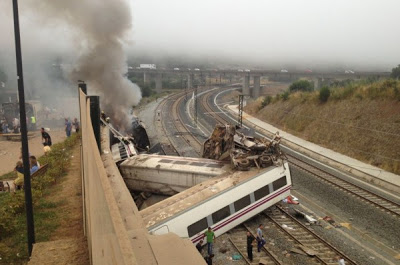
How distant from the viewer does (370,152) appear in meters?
25.1

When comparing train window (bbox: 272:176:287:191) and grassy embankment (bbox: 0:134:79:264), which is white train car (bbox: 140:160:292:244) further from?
grassy embankment (bbox: 0:134:79:264)

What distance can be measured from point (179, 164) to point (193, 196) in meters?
3.33

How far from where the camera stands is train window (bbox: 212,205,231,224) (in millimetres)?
13105

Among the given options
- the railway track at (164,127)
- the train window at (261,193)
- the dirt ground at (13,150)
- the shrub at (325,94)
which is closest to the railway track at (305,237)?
the train window at (261,193)

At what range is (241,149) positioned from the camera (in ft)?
57.2

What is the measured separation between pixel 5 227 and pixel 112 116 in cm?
2228

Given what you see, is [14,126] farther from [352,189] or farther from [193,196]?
[352,189]

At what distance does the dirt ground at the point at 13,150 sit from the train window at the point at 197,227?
13781 mm

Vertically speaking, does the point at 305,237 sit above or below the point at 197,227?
below

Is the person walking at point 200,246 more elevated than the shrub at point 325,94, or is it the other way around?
the shrub at point 325,94

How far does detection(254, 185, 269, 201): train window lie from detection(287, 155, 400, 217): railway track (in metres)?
6.04

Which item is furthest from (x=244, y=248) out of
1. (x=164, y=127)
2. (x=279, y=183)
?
(x=164, y=127)

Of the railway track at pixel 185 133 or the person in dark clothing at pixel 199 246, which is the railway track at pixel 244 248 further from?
the railway track at pixel 185 133

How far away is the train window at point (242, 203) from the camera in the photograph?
13854mm
